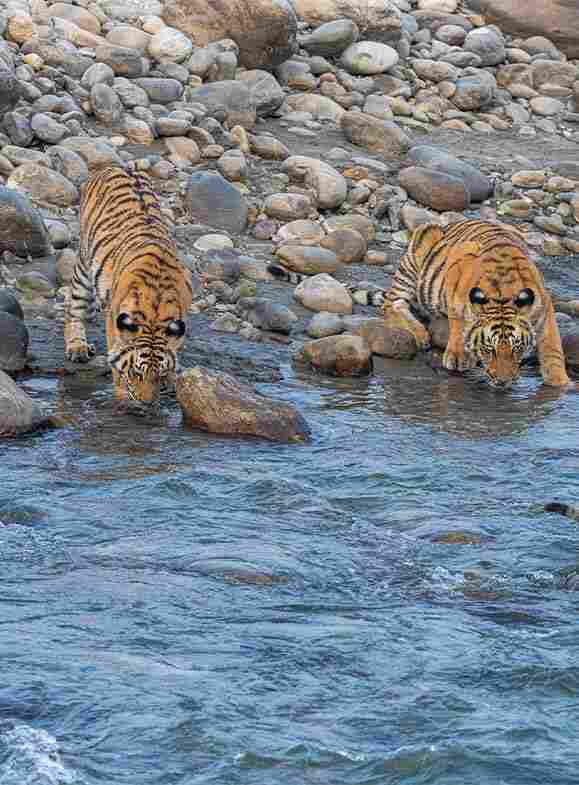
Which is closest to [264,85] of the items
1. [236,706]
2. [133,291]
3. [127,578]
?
[133,291]

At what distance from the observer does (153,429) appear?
1013 cm

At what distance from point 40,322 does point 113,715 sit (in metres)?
6.11

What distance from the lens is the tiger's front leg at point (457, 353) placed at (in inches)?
467

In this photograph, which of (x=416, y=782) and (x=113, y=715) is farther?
(x=113, y=715)

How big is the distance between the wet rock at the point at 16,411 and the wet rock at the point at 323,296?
11.5 ft

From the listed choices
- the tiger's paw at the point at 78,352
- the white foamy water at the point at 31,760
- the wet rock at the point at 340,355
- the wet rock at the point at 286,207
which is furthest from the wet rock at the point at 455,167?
the white foamy water at the point at 31,760

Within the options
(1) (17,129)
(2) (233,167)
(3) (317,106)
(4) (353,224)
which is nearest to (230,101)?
(3) (317,106)

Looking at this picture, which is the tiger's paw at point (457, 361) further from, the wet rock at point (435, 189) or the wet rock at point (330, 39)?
the wet rock at point (330, 39)

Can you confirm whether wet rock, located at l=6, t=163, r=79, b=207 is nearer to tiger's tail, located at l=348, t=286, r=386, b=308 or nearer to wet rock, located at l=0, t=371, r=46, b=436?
tiger's tail, located at l=348, t=286, r=386, b=308

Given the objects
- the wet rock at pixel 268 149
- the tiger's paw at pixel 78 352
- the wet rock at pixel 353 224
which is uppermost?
the wet rock at pixel 268 149

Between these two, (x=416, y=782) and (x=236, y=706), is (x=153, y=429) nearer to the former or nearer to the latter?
(x=236, y=706)

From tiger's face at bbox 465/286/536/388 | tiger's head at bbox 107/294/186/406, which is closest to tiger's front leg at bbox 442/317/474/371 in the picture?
tiger's face at bbox 465/286/536/388

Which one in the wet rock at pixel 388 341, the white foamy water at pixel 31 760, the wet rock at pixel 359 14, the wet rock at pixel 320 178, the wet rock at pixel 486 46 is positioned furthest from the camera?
the wet rock at pixel 486 46

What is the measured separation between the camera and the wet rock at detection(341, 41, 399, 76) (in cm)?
1839
